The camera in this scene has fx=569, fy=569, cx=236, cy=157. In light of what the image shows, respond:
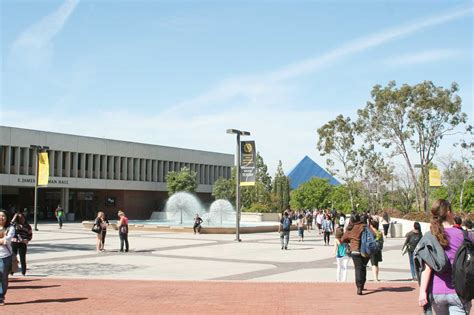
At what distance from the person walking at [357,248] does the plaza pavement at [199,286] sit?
0.31 m

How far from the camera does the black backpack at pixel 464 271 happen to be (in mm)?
4539

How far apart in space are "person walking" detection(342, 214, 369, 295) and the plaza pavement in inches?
12.2

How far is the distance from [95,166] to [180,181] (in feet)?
33.5

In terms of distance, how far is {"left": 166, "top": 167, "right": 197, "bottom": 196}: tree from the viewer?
6706cm

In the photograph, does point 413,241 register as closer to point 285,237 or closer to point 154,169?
point 285,237

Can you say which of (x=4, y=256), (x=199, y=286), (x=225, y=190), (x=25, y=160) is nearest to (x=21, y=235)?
(x=4, y=256)

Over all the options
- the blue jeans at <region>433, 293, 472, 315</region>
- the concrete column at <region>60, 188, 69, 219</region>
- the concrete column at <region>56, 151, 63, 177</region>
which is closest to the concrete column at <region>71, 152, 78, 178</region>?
the concrete column at <region>56, 151, 63, 177</region>

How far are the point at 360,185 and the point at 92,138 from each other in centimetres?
3003

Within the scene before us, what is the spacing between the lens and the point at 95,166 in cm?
6238

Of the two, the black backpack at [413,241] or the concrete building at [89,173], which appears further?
the concrete building at [89,173]

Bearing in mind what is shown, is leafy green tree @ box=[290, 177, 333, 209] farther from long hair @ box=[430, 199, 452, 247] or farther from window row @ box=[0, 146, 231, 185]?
long hair @ box=[430, 199, 452, 247]

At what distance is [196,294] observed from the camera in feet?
35.7

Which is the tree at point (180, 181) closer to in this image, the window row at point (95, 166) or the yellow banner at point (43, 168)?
the window row at point (95, 166)

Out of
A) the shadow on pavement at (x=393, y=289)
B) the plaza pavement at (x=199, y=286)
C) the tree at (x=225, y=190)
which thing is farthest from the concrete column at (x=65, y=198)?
the shadow on pavement at (x=393, y=289)
